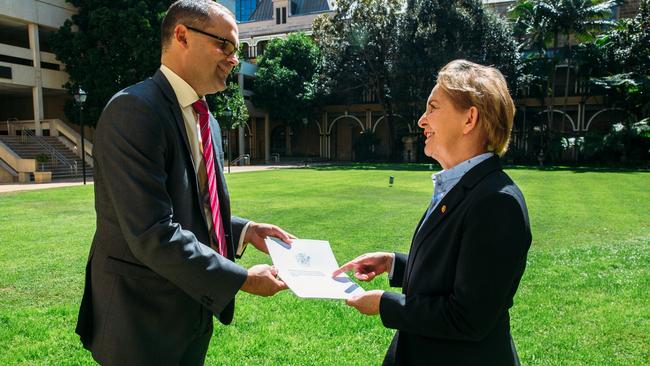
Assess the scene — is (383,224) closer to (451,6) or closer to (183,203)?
(183,203)

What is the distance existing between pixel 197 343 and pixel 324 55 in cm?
3975

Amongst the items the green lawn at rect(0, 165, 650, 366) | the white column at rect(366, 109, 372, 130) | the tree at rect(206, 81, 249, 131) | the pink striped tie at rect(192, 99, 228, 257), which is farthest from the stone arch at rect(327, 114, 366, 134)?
the pink striped tie at rect(192, 99, 228, 257)

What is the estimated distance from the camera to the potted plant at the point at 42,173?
74.0 feet

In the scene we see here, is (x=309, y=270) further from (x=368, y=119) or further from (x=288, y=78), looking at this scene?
(x=368, y=119)

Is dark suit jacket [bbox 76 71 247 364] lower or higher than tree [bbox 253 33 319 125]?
lower

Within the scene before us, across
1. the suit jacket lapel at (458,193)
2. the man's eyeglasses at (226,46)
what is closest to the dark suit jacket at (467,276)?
the suit jacket lapel at (458,193)

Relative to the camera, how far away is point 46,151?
26.1 m

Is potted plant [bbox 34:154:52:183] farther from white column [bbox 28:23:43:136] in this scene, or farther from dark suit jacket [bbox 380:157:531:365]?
dark suit jacket [bbox 380:157:531:365]

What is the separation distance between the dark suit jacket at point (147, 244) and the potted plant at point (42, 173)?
79.6ft

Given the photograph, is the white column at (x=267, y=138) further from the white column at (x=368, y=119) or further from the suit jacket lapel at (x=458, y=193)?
the suit jacket lapel at (x=458, y=193)

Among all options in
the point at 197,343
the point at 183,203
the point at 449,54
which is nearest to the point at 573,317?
the point at 197,343

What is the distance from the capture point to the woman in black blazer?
1.66 meters

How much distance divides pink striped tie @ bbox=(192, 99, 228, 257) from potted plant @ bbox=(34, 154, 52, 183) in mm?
24195

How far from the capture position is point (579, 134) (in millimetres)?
35750
